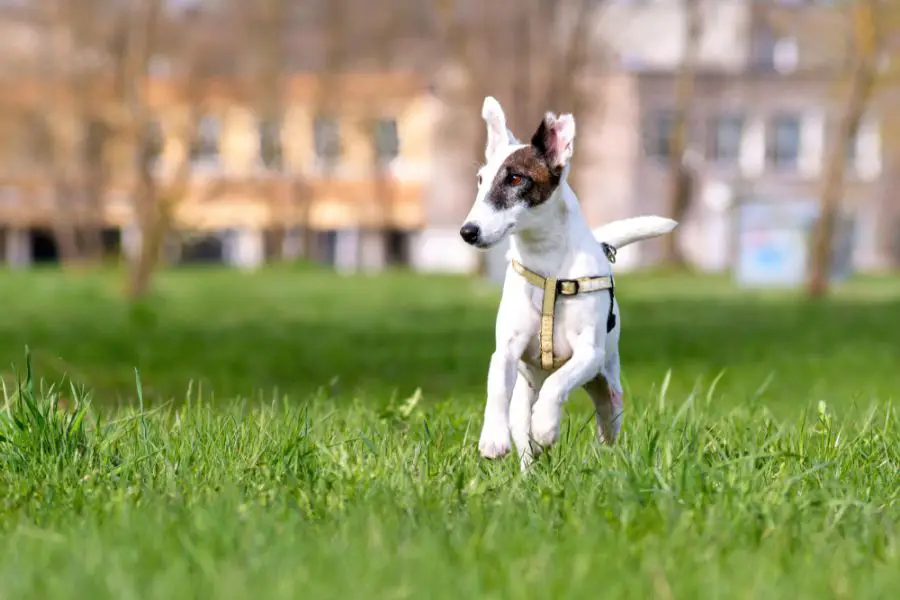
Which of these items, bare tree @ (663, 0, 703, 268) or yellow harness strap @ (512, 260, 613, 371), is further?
bare tree @ (663, 0, 703, 268)

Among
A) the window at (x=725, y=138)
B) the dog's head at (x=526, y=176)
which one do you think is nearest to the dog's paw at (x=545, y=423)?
the dog's head at (x=526, y=176)

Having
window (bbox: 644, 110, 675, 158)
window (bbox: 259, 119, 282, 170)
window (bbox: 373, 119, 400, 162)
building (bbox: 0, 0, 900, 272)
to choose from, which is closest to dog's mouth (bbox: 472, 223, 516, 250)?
building (bbox: 0, 0, 900, 272)

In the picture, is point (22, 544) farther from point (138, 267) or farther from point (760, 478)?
point (138, 267)

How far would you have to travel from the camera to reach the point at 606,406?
5.33 m

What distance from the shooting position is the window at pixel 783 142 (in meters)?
61.0

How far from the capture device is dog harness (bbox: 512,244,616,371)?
4.77m

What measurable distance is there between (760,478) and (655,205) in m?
55.5

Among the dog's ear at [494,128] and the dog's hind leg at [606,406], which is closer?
the dog's ear at [494,128]

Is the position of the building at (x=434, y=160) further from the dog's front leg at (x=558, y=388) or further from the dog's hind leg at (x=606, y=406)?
the dog's front leg at (x=558, y=388)

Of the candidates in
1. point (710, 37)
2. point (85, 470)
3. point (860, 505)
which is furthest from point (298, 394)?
point (710, 37)

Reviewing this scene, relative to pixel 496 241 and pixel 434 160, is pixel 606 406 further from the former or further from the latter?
pixel 434 160

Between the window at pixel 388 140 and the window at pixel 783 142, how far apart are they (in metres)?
16.3

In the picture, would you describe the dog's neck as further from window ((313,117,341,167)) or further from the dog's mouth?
window ((313,117,341,167))

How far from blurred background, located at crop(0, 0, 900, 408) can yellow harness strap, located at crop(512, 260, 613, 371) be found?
19238 millimetres
